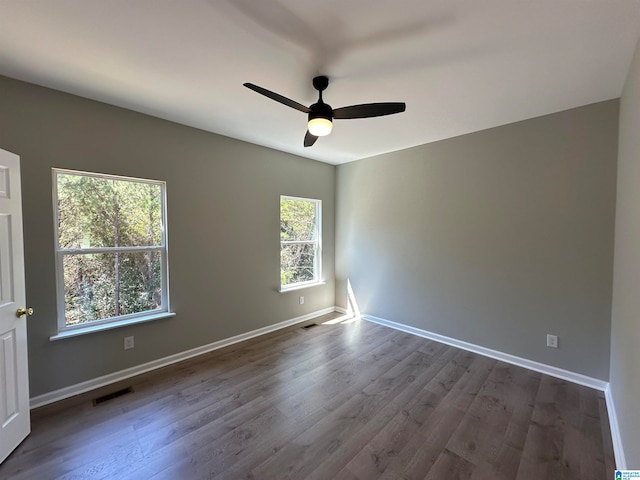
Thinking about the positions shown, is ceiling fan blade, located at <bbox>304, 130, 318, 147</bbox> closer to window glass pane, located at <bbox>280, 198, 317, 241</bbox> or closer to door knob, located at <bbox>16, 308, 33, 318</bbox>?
window glass pane, located at <bbox>280, 198, 317, 241</bbox>

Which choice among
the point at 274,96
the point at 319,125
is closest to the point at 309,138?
the point at 319,125

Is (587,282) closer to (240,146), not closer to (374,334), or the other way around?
(374,334)

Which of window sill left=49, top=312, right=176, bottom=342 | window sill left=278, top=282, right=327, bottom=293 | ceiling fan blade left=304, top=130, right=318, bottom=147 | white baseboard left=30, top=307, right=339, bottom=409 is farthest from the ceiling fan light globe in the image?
white baseboard left=30, top=307, right=339, bottom=409

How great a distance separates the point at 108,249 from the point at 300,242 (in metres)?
2.49

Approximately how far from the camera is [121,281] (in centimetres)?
266

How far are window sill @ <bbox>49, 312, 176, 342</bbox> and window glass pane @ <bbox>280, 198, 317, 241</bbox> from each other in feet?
6.09

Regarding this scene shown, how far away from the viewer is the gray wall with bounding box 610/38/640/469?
1.49 metres

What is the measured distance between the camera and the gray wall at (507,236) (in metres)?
2.44

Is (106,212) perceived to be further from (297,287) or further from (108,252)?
(297,287)

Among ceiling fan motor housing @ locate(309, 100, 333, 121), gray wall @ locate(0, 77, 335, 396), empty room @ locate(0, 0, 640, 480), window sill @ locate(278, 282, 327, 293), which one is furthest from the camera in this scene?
window sill @ locate(278, 282, 327, 293)

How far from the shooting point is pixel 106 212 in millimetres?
2547

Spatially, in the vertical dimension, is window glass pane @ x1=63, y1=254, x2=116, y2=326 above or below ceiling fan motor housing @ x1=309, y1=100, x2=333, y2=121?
below

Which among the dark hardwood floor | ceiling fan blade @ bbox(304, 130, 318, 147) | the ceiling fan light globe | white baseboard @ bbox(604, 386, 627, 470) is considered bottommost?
the dark hardwood floor

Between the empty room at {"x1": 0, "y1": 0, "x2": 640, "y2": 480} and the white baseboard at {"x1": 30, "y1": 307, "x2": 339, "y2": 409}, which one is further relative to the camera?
the white baseboard at {"x1": 30, "y1": 307, "x2": 339, "y2": 409}
